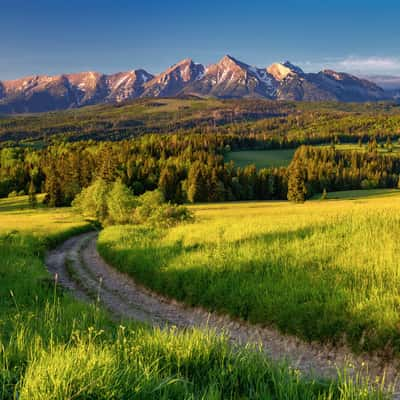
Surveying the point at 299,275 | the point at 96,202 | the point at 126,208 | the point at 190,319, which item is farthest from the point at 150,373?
the point at 96,202

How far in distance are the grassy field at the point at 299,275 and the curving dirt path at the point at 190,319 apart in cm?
35

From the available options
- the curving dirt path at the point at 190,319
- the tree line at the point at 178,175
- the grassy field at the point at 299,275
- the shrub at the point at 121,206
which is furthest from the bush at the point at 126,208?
the tree line at the point at 178,175

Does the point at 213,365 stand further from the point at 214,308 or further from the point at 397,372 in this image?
the point at 214,308

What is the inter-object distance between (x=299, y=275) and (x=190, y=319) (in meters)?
4.07

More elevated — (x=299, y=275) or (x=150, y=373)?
(x=150, y=373)

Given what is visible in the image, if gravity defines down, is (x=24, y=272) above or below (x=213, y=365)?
below

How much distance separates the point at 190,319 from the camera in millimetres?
13406


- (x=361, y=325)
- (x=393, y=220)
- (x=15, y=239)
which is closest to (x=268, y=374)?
(x=361, y=325)

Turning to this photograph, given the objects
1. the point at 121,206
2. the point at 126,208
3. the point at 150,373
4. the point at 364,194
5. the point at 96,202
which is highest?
the point at 150,373

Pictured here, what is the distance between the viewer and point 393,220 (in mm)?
17359

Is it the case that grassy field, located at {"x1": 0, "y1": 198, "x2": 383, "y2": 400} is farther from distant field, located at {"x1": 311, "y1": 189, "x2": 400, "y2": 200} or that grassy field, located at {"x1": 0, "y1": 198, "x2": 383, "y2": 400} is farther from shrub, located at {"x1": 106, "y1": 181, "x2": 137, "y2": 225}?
distant field, located at {"x1": 311, "y1": 189, "x2": 400, "y2": 200}

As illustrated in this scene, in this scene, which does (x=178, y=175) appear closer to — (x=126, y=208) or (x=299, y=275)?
(x=126, y=208)

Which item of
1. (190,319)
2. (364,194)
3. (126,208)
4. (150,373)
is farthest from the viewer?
(364,194)

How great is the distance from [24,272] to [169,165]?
408 ft
